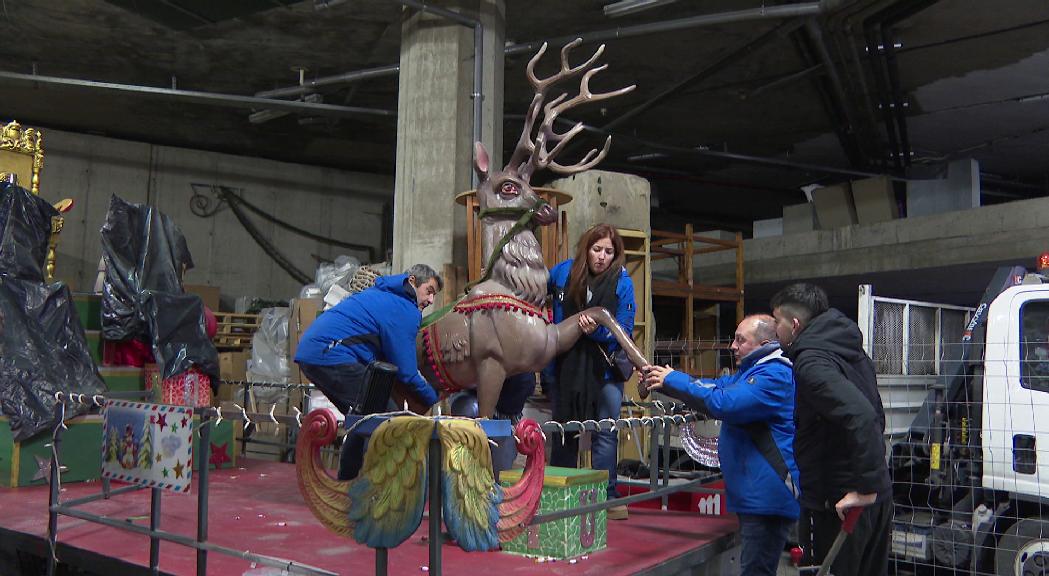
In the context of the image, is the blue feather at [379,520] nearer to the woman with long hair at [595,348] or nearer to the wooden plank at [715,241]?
the woman with long hair at [595,348]

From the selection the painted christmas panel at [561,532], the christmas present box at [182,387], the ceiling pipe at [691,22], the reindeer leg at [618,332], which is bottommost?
the painted christmas panel at [561,532]

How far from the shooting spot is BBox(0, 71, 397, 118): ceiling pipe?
1045 centimetres

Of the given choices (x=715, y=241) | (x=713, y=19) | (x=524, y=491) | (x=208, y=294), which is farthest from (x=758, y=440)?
(x=208, y=294)

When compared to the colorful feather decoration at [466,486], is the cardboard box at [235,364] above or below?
above

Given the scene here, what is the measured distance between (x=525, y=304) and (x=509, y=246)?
0.30 metres

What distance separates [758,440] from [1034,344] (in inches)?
113

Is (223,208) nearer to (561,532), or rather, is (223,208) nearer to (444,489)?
(561,532)

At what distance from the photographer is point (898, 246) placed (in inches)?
446

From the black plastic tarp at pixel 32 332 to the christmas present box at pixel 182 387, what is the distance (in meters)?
0.39

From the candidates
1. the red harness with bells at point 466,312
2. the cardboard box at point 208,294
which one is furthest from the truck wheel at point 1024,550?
the cardboard box at point 208,294

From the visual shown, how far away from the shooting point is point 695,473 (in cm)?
609

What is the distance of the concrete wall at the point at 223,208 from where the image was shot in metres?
13.1

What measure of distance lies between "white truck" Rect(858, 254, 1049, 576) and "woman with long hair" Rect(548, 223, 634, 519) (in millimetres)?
2422

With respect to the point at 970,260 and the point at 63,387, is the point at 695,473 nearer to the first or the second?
the point at 63,387
